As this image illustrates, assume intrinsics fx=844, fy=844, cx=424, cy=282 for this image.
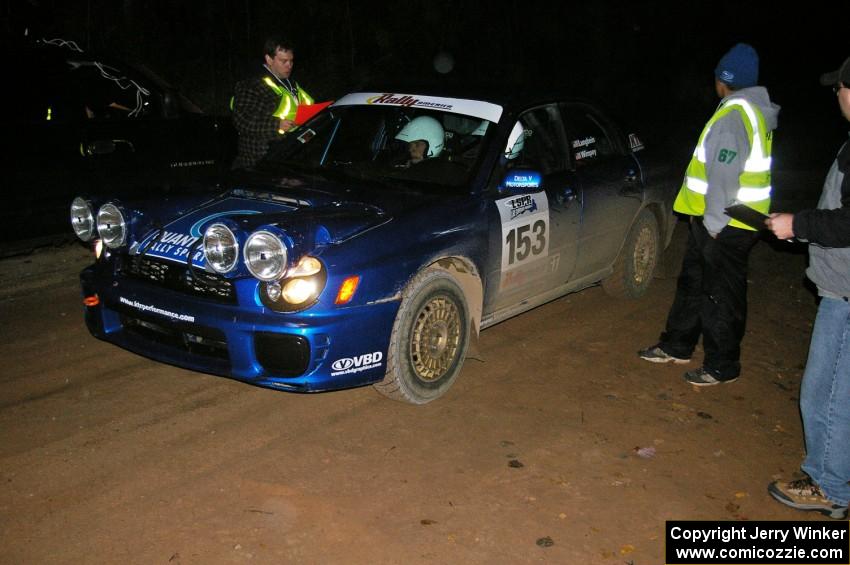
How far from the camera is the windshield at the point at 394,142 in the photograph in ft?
17.1

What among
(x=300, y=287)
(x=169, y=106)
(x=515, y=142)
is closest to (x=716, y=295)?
(x=515, y=142)

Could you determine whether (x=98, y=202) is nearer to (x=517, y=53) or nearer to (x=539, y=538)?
(x=539, y=538)

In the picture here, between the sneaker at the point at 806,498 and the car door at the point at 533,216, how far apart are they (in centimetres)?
197

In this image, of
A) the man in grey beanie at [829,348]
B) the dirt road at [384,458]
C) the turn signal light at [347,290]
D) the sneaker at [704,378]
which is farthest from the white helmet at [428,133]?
the man in grey beanie at [829,348]

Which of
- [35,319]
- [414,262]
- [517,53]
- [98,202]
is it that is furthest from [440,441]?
[517,53]

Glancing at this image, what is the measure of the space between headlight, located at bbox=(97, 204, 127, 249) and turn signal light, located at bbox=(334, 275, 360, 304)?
137 cm

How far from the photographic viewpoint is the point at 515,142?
5.39m

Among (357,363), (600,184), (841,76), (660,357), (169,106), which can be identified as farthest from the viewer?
(169,106)

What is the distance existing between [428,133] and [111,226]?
82.1 inches

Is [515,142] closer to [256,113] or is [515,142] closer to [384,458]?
[384,458]

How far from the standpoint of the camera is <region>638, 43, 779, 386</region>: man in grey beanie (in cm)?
493

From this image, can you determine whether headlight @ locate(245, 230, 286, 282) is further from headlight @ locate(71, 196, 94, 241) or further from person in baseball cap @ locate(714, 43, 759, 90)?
person in baseball cap @ locate(714, 43, 759, 90)

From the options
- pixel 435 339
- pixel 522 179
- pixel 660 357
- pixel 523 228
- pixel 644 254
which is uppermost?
pixel 522 179

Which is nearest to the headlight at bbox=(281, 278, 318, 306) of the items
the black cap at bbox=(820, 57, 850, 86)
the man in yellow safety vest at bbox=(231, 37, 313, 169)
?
the black cap at bbox=(820, 57, 850, 86)
